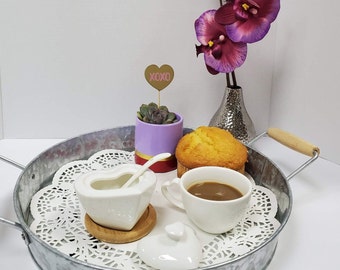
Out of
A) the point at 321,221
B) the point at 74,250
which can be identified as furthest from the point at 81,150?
the point at 321,221

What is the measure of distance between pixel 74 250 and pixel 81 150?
0.85 ft

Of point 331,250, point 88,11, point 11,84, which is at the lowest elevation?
point 331,250

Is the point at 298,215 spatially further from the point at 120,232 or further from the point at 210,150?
the point at 120,232

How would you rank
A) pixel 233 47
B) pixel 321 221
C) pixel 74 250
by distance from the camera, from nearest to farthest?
pixel 74 250, pixel 321 221, pixel 233 47

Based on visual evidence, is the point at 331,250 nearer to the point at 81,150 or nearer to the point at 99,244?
the point at 99,244

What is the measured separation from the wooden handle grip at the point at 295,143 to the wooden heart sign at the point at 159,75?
200 millimetres

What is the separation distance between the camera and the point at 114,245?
0.50m

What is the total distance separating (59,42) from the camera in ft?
2.59

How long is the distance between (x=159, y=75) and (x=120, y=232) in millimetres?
289

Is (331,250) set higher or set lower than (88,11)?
lower

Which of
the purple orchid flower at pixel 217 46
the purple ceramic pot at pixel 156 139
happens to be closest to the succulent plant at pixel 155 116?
the purple ceramic pot at pixel 156 139

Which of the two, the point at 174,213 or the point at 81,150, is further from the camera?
the point at 81,150

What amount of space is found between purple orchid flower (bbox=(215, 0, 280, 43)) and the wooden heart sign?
117 mm

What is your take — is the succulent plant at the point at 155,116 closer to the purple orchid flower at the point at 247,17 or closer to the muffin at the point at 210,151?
the muffin at the point at 210,151
